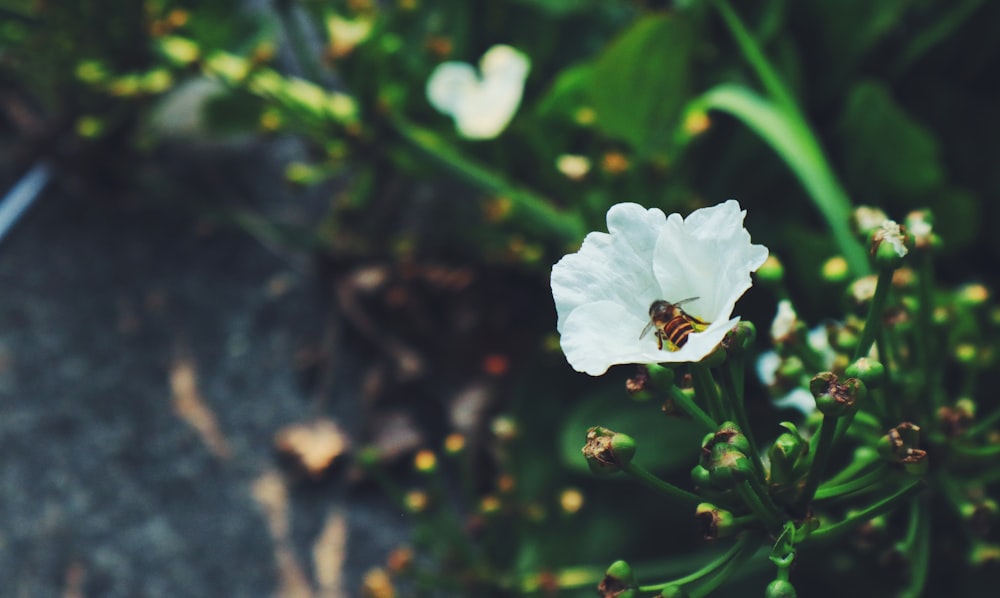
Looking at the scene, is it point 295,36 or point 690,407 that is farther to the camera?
point 295,36

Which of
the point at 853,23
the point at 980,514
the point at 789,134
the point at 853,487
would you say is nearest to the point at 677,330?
the point at 853,487

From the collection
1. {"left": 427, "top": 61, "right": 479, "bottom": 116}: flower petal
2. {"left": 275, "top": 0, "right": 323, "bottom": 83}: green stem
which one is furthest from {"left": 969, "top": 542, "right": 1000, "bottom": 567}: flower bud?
{"left": 275, "top": 0, "right": 323, "bottom": 83}: green stem

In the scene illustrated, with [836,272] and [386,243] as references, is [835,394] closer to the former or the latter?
[836,272]

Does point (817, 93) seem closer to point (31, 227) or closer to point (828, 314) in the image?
point (828, 314)

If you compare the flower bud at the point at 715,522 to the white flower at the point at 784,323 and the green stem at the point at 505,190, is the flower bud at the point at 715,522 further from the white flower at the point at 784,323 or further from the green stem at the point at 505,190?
the green stem at the point at 505,190

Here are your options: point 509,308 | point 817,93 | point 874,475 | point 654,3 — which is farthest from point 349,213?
point 874,475

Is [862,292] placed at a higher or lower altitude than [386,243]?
higher

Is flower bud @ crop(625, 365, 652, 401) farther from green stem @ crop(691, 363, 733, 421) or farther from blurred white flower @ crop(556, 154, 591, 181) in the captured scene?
blurred white flower @ crop(556, 154, 591, 181)

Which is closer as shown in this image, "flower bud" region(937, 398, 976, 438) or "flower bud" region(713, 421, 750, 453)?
"flower bud" region(713, 421, 750, 453)
